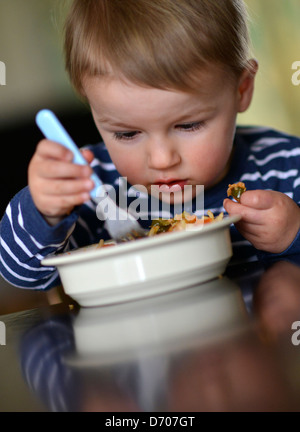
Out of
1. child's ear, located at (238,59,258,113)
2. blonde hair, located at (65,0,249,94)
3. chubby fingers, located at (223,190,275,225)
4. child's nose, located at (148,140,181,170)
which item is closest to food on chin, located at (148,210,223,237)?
chubby fingers, located at (223,190,275,225)

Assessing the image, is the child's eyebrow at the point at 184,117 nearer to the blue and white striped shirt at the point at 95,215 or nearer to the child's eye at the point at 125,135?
the child's eye at the point at 125,135

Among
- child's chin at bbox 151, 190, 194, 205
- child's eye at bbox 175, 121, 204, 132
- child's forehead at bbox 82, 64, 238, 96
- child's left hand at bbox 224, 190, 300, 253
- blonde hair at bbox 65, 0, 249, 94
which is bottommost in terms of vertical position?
child's chin at bbox 151, 190, 194, 205

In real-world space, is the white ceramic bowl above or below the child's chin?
above

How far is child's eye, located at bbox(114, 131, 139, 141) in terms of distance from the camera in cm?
108

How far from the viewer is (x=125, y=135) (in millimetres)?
1104

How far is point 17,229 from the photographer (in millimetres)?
1030

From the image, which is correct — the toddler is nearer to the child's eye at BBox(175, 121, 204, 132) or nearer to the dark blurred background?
the child's eye at BBox(175, 121, 204, 132)

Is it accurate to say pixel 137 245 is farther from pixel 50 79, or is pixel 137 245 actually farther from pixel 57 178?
pixel 50 79

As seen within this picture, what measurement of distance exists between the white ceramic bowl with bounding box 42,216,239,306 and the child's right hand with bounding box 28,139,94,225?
0.34ft

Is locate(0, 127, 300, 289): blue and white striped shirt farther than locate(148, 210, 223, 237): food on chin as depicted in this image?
Yes

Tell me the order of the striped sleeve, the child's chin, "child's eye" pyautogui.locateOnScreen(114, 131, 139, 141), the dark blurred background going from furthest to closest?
1. the dark blurred background
2. the child's chin
3. "child's eye" pyautogui.locateOnScreen(114, 131, 139, 141)
4. the striped sleeve

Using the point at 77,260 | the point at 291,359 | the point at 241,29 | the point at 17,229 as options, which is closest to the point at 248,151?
the point at 241,29

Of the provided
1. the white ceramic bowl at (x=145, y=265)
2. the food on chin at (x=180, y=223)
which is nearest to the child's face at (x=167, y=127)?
the food on chin at (x=180, y=223)

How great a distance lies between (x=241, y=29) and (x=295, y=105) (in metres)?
2.46
